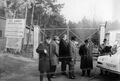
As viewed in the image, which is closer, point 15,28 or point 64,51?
point 64,51

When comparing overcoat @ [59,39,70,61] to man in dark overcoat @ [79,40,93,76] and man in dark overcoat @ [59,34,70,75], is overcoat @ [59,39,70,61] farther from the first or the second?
man in dark overcoat @ [79,40,93,76]

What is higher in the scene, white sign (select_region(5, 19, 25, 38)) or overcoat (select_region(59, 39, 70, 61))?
white sign (select_region(5, 19, 25, 38))

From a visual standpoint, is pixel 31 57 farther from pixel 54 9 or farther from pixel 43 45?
pixel 54 9

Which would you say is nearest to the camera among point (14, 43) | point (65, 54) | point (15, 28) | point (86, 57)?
point (65, 54)

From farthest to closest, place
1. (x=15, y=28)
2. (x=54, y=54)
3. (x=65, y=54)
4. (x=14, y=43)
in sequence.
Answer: (x=14, y=43) → (x=15, y=28) → (x=65, y=54) → (x=54, y=54)

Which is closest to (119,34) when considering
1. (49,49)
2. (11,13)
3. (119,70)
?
(119,70)

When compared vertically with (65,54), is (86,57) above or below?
below

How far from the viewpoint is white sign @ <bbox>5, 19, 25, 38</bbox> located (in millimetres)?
11719

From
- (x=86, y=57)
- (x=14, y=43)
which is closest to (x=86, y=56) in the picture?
(x=86, y=57)

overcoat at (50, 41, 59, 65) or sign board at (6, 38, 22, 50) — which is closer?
overcoat at (50, 41, 59, 65)

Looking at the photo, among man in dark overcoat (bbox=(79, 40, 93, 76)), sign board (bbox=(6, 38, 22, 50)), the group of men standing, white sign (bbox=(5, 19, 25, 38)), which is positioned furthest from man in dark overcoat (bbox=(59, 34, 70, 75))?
sign board (bbox=(6, 38, 22, 50))

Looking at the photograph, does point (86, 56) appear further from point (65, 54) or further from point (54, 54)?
point (54, 54)

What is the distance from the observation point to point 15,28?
1193 cm

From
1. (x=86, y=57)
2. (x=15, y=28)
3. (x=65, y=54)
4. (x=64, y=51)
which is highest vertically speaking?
(x=15, y=28)
